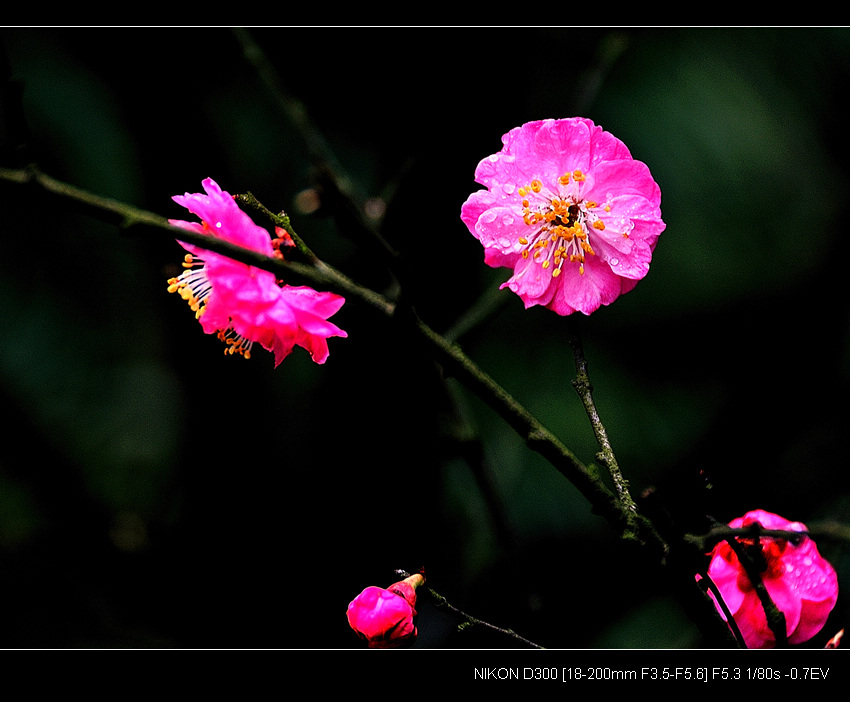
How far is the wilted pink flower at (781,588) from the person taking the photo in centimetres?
56

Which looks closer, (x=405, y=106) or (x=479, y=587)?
(x=479, y=587)

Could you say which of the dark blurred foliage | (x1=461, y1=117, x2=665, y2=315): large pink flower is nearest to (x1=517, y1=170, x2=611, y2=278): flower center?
(x1=461, y1=117, x2=665, y2=315): large pink flower

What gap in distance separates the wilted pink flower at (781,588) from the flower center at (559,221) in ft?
0.92

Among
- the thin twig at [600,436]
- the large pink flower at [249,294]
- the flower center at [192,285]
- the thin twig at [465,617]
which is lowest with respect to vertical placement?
the thin twig at [465,617]

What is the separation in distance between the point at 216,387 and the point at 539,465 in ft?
2.92

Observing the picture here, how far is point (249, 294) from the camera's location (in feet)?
1.68

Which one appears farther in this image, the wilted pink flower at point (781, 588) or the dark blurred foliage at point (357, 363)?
the dark blurred foliage at point (357, 363)

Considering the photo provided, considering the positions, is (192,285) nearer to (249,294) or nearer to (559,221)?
(249,294)

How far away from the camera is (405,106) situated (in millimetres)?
1689

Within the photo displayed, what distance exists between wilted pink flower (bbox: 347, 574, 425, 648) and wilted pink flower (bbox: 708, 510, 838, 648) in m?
0.26

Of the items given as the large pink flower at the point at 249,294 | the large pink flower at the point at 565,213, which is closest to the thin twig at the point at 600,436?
the large pink flower at the point at 565,213

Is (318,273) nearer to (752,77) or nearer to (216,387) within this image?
(216,387)

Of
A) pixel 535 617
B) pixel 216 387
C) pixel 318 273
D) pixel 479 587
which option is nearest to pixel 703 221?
pixel 479 587

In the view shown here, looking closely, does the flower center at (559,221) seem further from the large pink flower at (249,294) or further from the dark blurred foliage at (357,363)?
the dark blurred foliage at (357,363)
